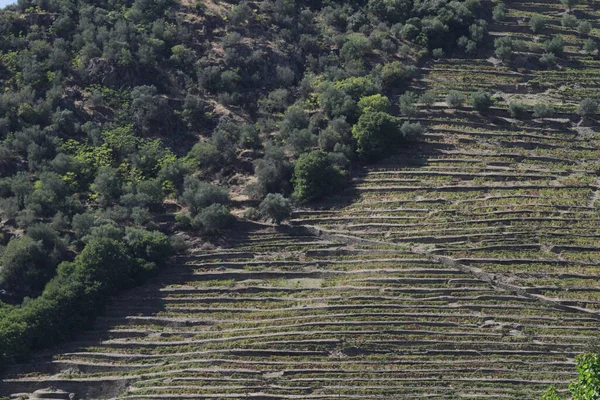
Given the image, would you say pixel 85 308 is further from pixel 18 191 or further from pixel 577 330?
pixel 577 330

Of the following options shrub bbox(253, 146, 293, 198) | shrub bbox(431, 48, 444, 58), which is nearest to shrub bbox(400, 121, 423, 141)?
shrub bbox(253, 146, 293, 198)

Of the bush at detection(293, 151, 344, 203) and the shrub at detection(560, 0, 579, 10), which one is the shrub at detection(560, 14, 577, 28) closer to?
the shrub at detection(560, 0, 579, 10)

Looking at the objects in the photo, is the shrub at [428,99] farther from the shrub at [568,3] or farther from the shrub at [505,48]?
the shrub at [568,3]

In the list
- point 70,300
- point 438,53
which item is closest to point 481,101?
point 438,53

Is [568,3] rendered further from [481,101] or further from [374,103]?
[374,103]

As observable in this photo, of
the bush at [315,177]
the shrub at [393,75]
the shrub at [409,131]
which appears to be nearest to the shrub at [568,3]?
the shrub at [393,75]
